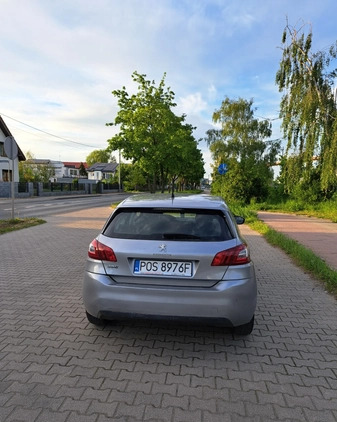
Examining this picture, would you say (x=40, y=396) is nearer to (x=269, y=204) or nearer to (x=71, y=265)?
(x=71, y=265)

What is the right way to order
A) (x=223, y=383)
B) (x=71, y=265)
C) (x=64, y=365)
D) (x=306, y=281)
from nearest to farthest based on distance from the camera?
1. (x=223, y=383)
2. (x=64, y=365)
3. (x=306, y=281)
4. (x=71, y=265)

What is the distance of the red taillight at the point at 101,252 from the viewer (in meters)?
3.23

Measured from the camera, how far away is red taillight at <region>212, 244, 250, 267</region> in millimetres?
3090

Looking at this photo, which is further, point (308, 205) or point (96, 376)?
point (308, 205)

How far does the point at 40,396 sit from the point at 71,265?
423 cm

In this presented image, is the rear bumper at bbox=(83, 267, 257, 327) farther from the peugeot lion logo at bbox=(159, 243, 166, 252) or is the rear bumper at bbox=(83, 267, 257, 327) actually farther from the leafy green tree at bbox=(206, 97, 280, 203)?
the leafy green tree at bbox=(206, 97, 280, 203)

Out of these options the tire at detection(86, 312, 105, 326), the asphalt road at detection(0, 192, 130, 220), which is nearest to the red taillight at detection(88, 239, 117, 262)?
the tire at detection(86, 312, 105, 326)

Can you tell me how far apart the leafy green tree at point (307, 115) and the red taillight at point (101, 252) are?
15381 mm

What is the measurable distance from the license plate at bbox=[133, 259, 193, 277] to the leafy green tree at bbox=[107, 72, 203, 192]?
1643 cm

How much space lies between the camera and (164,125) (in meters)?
20.0

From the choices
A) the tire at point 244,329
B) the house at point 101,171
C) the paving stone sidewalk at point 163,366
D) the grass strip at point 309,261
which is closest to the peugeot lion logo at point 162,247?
the paving stone sidewalk at point 163,366

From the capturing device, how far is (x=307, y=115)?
17203 mm

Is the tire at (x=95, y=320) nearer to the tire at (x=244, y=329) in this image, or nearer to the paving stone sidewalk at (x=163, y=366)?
the paving stone sidewalk at (x=163, y=366)

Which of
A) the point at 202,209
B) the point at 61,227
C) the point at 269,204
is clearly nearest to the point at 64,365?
the point at 202,209
